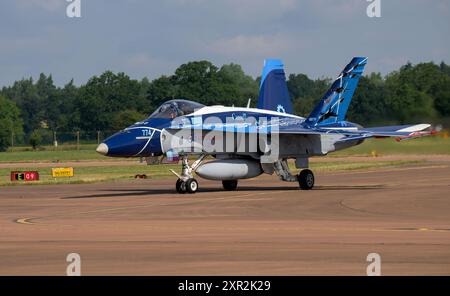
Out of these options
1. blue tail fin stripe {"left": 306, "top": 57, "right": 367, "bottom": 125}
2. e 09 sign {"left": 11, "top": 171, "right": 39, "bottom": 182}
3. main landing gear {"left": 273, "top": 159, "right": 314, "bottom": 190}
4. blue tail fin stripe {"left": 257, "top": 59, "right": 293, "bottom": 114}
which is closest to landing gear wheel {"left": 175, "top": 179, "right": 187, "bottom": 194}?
main landing gear {"left": 273, "top": 159, "right": 314, "bottom": 190}

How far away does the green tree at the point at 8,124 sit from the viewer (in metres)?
108

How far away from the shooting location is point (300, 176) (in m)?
32.2

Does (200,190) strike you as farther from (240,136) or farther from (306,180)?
(306,180)

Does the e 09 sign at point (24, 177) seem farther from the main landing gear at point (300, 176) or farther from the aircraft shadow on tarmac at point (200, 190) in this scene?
the main landing gear at point (300, 176)

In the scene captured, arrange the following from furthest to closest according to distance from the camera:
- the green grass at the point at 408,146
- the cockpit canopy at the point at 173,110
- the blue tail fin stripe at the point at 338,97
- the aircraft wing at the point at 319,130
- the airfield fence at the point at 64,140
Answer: the airfield fence at the point at 64,140 → the green grass at the point at 408,146 → the blue tail fin stripe at the point at 338,97 → the aircraft wing at the point at 319,130 → the cockpit canopy at the point at 173,110

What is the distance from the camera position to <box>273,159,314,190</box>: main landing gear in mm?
32188

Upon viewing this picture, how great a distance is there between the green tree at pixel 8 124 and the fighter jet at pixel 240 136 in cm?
7867

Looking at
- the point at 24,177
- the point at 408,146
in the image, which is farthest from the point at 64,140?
the point at 408,146

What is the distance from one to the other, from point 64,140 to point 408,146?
68.0m

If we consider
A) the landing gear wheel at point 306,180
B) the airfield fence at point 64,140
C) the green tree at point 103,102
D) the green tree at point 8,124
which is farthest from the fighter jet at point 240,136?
the green tree at point 8,124

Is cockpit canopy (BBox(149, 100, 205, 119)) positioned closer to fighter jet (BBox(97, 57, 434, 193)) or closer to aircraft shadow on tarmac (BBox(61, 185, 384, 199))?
fighter jet (BBox(97, 57, 434, 193))
